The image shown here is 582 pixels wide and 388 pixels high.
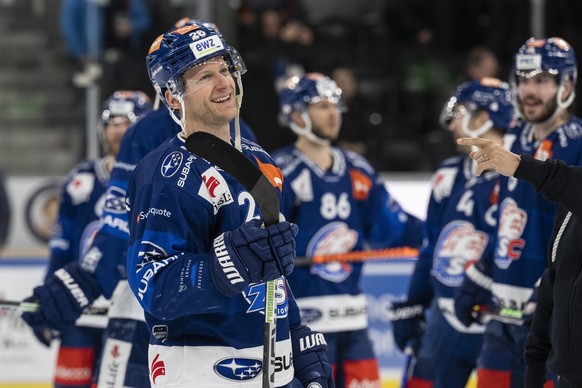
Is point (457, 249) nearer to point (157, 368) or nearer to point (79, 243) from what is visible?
point (79, 243)

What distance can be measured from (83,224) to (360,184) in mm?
1167

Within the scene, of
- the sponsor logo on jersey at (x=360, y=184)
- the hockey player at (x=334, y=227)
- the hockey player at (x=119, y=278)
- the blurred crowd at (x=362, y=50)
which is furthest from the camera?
the blurred crowd at (x=362, y=50)

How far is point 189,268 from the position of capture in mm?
2508

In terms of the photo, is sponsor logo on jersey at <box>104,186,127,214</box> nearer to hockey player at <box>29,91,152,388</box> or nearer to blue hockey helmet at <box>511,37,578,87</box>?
hockey player at <box>29,91,152,388</box>

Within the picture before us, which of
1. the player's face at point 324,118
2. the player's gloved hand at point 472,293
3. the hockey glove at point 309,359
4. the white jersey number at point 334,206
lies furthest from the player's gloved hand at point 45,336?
the hockey glove at point 309,359

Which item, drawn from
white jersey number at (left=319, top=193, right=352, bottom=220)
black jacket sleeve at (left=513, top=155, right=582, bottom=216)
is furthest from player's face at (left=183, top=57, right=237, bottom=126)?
white jersey number at (left=319, top=193, right=352, bottom=220)

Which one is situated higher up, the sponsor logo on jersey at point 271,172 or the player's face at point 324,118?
the sponsor logo on jersey at point 271,172

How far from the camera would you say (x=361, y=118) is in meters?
7.59

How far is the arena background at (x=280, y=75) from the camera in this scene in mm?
6680

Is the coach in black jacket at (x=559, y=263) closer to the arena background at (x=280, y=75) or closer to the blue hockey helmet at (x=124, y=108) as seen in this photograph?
the blue hockey helmet at (x=124, y=108)

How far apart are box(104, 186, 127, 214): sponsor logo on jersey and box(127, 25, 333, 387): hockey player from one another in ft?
3.04

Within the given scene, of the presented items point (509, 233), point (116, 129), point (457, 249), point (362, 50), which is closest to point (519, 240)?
point (509, 233)

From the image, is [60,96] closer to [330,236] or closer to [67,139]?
[67,139]

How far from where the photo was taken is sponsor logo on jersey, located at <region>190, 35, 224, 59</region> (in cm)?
269
